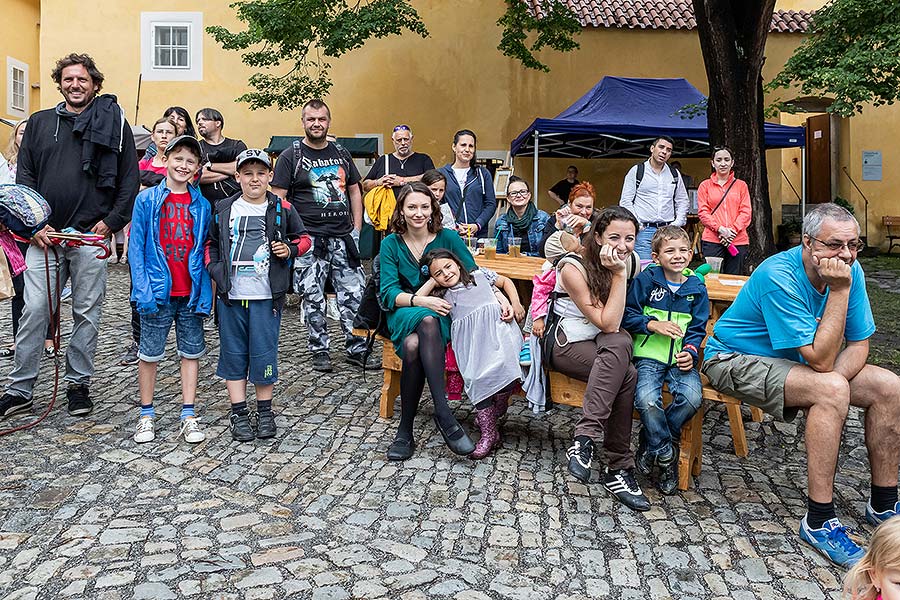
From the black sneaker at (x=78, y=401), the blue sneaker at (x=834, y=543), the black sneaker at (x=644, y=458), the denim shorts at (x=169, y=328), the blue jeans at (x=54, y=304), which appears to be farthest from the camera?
the black sneaker at (x=78, y=401)

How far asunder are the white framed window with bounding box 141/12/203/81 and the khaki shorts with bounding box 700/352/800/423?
16.0 metres

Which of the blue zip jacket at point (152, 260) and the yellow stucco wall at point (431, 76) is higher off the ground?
the yellow stucco wall at point (431, 76)

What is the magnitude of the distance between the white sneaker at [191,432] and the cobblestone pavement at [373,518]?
0.05 metres

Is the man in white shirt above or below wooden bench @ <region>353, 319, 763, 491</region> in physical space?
above

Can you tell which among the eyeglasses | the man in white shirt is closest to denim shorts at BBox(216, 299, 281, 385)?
the eyeglasses

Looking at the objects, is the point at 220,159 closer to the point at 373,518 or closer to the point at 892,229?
the point at 373,518

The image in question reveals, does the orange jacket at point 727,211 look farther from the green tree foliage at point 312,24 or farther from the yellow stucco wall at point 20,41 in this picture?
the yellow stucco wall at point 20,41

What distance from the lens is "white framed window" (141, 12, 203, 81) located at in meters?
17.8

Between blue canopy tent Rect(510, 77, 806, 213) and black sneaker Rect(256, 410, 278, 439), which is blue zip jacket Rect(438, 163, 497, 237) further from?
blue canopy tent Rect(510, 77, 806, 213)

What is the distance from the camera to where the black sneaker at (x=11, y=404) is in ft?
16.7

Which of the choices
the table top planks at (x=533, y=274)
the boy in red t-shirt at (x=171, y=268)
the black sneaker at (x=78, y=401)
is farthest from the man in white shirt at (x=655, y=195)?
the black sneaker at (x=78, y=401)

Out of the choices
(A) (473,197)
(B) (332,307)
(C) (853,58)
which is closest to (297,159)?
(B) (332,307)

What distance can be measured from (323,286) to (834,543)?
421cm

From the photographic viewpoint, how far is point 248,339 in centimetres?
488
